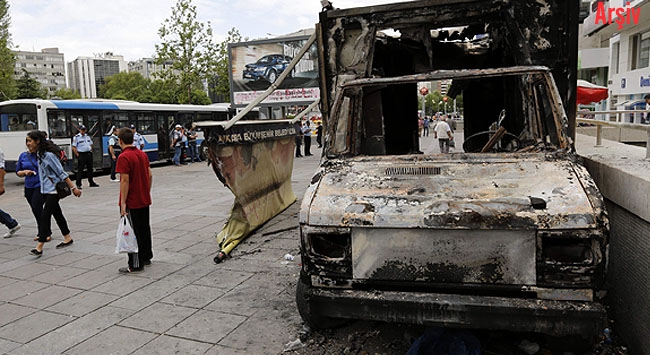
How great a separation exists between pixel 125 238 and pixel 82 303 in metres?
0.86

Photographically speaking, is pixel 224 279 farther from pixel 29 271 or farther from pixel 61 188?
pixel 61 188

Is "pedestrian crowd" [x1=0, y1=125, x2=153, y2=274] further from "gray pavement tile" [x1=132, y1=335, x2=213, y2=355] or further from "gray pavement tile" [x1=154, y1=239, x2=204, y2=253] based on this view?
"gray pavement tile" [x1=132, y1=335, x2=213, y2=355]

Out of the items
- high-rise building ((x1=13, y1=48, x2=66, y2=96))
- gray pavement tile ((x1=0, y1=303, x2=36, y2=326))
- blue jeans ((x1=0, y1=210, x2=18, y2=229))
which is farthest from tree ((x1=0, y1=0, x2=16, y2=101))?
high-rise building ((x1=13, y1=48, x2=66, y2=96))

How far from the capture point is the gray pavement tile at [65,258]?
596 centimetres

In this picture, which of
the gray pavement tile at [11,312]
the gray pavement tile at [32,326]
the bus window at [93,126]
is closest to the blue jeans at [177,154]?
the bus window at [93,126]

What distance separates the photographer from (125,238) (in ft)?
17.2

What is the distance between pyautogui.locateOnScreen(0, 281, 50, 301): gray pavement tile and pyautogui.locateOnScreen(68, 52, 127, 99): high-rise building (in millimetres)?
161422

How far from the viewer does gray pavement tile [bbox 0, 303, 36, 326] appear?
425 cm

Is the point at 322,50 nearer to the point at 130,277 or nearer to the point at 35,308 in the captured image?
the point at 130,277

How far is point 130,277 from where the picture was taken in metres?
5.34

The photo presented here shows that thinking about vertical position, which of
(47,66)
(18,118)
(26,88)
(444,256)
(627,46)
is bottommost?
(444,256)

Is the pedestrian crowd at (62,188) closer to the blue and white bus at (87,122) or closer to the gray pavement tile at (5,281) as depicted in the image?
the gray pavement tile at (5,281)

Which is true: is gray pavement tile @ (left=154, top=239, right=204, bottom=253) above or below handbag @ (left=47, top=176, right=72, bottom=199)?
below

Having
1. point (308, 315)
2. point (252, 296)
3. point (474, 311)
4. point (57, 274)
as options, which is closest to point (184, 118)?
point (57, 274)
